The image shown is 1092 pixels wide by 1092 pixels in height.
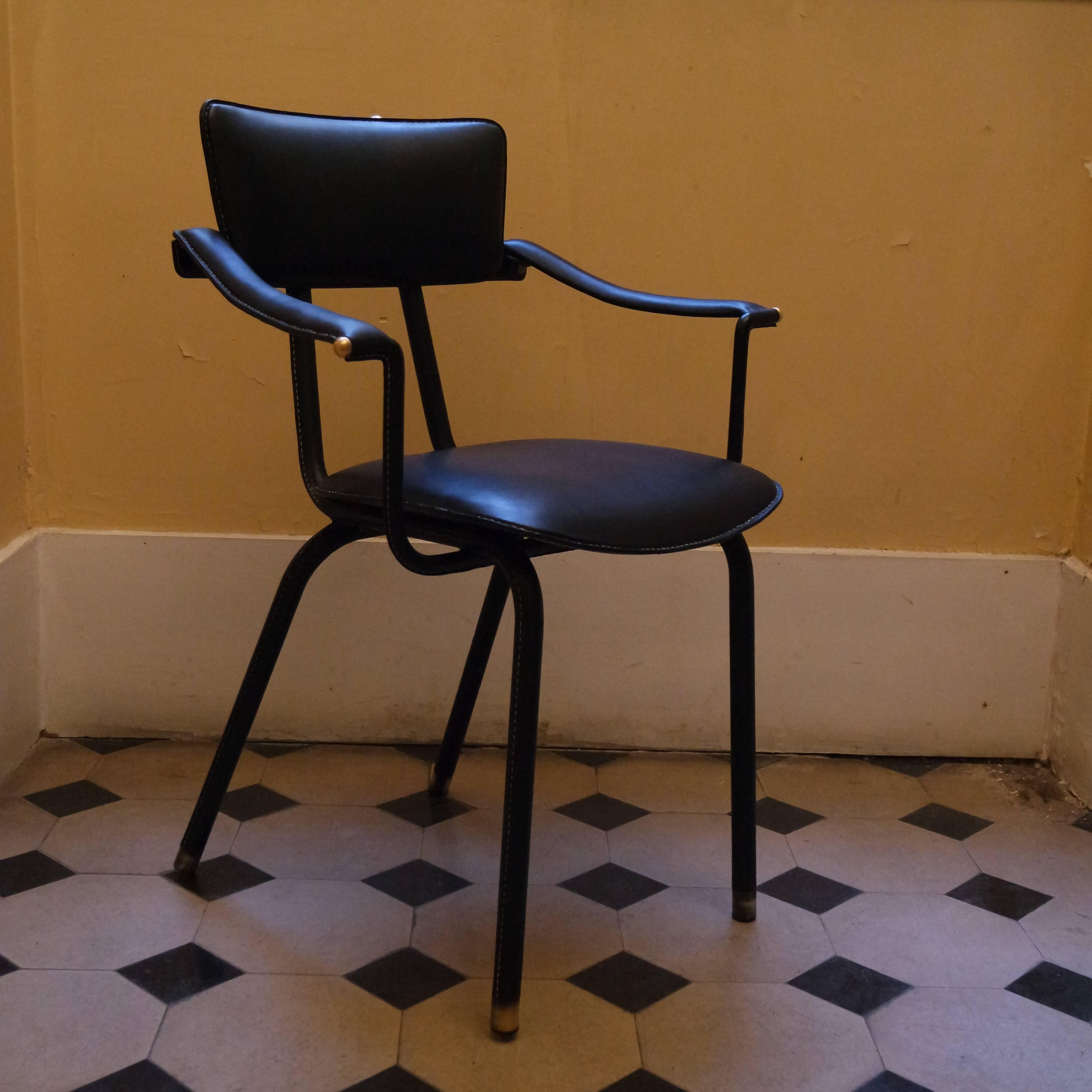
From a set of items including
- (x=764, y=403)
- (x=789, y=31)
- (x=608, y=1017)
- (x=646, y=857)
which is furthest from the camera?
(x=764, y=403)

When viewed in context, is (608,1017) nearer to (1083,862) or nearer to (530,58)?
(1083,862)

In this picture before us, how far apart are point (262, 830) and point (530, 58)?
1.22 m

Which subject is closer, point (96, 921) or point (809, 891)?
point (96, 921)


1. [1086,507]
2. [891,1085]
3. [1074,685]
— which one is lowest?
[891,1085]

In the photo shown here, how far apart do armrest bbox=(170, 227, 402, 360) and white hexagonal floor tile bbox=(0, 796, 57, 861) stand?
0.82 metres

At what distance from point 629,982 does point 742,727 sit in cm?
32

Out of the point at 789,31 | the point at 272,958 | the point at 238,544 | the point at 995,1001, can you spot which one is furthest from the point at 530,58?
the point at 995,1001

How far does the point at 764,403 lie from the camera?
193cm

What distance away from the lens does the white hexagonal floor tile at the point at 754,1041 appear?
3.90 ft

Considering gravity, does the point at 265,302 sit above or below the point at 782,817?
above

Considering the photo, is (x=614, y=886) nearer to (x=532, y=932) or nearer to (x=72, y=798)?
(x=532, y=932)

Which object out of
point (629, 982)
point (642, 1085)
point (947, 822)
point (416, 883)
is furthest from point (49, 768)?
point (947, 822)

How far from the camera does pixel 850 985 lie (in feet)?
4.45

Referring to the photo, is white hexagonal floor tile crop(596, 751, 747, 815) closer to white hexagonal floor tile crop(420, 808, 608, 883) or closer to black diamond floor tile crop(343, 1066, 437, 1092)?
white hexagonal floor tile crop(420, 808, 608, 883)
